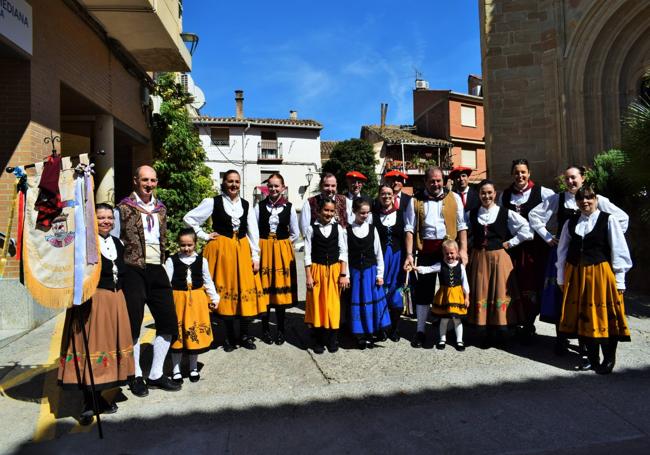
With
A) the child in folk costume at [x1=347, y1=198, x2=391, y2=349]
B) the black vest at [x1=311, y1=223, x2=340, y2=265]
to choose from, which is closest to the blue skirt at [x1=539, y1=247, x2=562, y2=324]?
the child in folk costume at [x1=347, y1=198, x2=391, y2=349]

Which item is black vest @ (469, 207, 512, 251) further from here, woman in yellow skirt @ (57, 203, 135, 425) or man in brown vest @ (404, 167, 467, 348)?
woman in yellow skirt @ (57, 203, 135, 425)

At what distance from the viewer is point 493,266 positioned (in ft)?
16.2

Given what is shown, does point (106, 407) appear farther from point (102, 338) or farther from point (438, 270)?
point (438, 270)

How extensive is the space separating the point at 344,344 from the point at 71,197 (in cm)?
316

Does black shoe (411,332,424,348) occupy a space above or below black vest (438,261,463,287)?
below

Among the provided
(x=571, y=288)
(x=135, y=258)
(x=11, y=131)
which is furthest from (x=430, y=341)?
(x=11, y=131)

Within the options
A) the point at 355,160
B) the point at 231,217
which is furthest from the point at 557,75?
the point at 355,160

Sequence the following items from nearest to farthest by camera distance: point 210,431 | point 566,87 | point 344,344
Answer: point 210,431
point 344,344
point 566,87

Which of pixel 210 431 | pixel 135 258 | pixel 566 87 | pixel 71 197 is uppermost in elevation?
pixel 566 87

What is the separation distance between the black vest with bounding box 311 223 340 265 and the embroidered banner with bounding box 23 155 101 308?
7.44 feet

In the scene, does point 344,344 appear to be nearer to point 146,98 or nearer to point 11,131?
point 11,131

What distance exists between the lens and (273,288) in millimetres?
5375

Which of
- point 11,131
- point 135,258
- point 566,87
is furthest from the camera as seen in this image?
point 566,87

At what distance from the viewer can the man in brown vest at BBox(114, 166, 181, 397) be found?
384 centimetres
